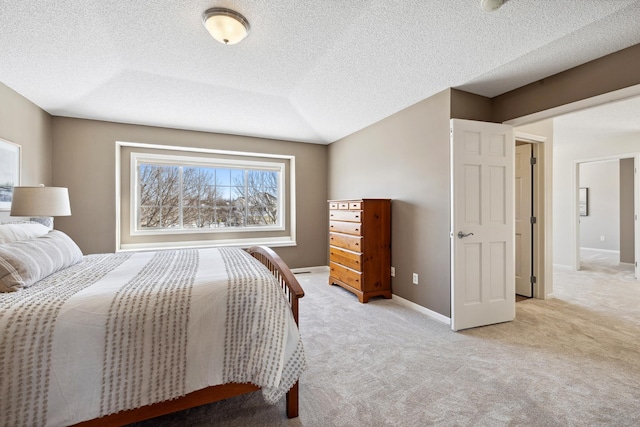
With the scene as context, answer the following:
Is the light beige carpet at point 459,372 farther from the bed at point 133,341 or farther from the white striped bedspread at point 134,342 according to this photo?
the white striped bedspread at point 134,342

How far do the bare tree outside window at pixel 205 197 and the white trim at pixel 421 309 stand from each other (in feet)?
8.65

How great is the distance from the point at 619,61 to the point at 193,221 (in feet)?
17.1

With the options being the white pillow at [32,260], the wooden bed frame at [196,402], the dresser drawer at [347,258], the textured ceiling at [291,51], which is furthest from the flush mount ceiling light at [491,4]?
the white pillow at [32,260]

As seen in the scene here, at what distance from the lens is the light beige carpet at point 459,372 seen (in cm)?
156

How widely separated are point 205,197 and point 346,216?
2.48 metres

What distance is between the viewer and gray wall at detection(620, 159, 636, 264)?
18.4 feet

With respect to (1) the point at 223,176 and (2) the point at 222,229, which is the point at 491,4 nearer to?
(1) the point at 223,176


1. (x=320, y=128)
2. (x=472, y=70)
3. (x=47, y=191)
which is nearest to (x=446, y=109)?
(x=472, y=70)

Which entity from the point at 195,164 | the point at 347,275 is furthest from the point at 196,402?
the point at 195,164

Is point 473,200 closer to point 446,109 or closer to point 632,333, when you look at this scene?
point 446,109

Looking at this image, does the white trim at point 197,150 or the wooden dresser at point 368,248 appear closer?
the wooden dresser at point 368,248

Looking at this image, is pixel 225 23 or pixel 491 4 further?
pixel 225 23

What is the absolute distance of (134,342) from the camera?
1216mm

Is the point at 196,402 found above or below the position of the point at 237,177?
below
